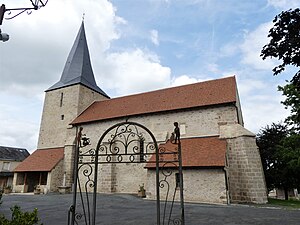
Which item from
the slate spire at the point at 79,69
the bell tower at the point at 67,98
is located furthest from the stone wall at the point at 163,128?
the slate spire at the point at 79,69

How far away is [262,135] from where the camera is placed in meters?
21.0

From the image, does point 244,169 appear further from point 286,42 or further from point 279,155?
point 286,42

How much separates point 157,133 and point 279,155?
9.50 m

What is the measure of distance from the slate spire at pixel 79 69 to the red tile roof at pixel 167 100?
367 cm

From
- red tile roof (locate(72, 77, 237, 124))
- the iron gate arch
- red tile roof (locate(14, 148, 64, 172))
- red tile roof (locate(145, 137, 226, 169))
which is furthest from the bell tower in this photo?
the iron gate arch

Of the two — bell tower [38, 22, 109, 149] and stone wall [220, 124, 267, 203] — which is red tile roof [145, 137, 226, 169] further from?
bell tower [38, 22, 109, 149]

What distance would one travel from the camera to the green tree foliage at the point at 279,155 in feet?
57.3

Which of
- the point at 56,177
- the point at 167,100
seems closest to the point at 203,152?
the point at 167,100

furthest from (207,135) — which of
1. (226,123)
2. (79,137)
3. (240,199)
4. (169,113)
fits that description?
(79,137)

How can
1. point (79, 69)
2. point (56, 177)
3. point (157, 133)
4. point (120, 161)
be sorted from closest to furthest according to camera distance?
point (120, 161) → point (157, 133) → point (56, 177) → point (79, 69)

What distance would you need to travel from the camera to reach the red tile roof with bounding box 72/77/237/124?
1798 centimetres

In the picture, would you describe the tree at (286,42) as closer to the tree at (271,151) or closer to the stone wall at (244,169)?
the stone wall at (244,169)

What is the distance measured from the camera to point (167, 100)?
20.2 meters

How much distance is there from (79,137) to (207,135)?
44.5ft
